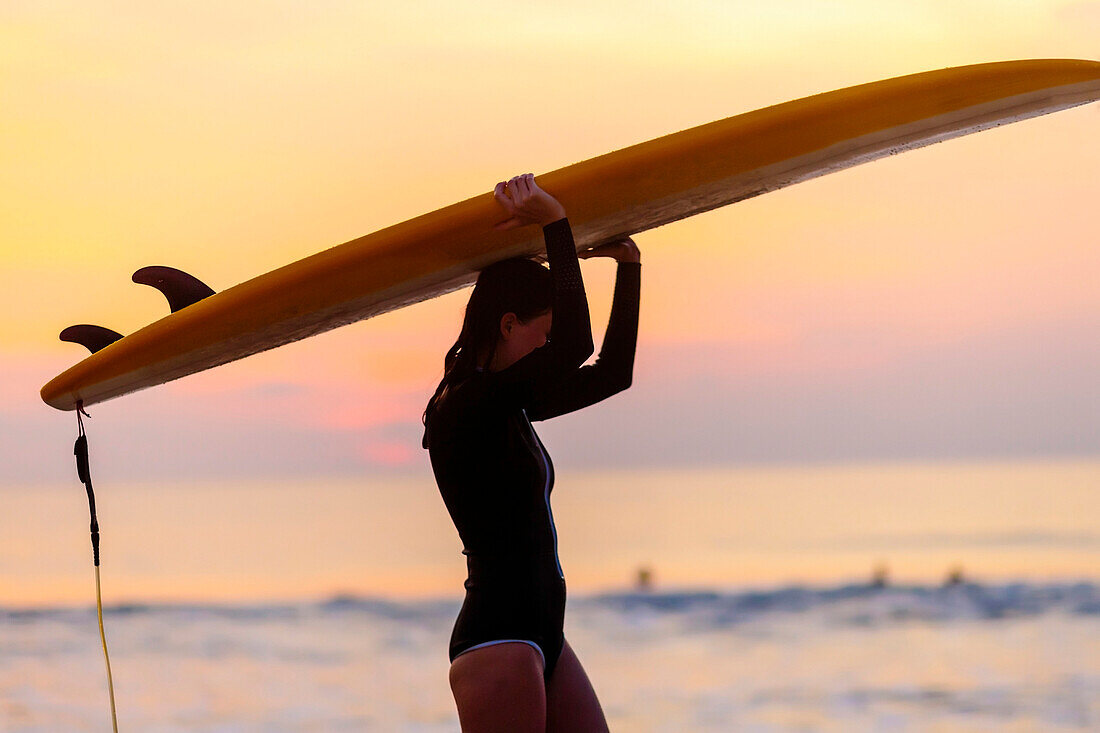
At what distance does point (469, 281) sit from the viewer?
8.10ft

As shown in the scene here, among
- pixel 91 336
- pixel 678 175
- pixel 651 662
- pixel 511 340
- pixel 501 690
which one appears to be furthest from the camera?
pixel 651 662

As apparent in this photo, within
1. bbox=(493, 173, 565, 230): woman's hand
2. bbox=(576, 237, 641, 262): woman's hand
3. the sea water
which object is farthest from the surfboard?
the sea water

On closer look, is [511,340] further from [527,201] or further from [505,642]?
[505,642]

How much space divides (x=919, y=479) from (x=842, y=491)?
2.93 ft

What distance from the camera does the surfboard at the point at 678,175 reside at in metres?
2.26

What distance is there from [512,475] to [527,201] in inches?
18.4

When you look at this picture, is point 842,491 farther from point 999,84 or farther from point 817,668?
point 999,84

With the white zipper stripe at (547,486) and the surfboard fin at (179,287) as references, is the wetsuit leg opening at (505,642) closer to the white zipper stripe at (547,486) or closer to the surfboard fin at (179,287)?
the white zipper stripe at (547,486)

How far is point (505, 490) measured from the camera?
6.64 ft

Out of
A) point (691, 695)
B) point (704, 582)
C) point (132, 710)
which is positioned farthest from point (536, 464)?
point (704, 582)

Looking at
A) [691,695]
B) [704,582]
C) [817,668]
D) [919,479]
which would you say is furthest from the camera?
[919,479]

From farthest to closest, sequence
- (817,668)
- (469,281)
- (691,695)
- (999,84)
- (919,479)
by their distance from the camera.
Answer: (919,479) → (817,668) → (691,695) → (469,281) → (999,84)

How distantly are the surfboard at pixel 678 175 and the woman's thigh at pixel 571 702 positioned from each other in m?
0.78

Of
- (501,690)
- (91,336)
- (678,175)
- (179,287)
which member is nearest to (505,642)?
(501,690)
